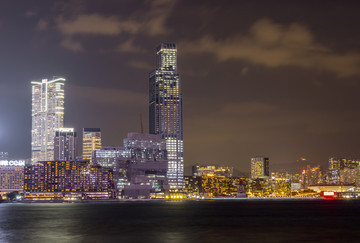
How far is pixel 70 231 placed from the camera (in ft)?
358

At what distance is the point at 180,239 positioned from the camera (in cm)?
9481

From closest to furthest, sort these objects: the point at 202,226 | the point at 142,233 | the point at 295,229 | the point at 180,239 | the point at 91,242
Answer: the point at 91,242, the point at 180,239, the point at 142,233, the point at 295,229, the point at 202,226

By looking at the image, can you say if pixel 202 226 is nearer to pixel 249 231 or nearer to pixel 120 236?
pixel 249 231

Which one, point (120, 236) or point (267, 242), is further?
point (120, 236)

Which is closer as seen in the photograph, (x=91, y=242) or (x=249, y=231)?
(x=91, y=242)

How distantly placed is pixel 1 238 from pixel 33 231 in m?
15.1

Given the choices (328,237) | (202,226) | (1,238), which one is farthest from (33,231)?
(328,237)

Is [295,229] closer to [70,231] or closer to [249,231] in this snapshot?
[249,231]

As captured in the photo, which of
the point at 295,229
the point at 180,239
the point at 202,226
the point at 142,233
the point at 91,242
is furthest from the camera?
the point at 202,226

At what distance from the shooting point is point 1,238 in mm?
95875

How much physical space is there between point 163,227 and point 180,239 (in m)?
28.1

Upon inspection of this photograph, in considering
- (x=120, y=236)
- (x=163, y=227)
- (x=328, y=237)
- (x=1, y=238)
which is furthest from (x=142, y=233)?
(x=328, y=237)

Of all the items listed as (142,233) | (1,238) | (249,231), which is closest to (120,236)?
(142,233)

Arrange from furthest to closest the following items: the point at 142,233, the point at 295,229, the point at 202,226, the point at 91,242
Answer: the point at 202,226
the point at 295,229
the point at 142,233
the point at 91,242
